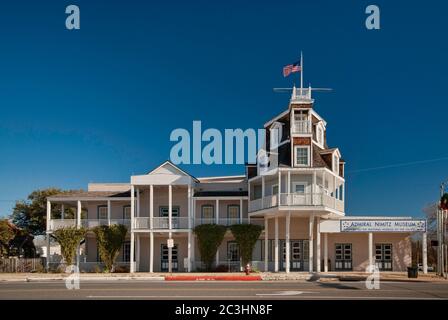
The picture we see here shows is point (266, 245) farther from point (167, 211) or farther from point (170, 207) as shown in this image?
point (167, 211)

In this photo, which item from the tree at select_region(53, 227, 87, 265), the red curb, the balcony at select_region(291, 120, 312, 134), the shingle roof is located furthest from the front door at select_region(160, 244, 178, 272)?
the balcony at select_region(291, 120, 312, 134)

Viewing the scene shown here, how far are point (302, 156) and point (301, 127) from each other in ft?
7.03

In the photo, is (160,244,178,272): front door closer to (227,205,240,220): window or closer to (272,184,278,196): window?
(227,205,240,220): window

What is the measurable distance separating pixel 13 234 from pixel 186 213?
17.5 meters

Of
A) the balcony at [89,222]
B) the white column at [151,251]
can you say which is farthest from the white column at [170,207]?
the balcony at [89,222]

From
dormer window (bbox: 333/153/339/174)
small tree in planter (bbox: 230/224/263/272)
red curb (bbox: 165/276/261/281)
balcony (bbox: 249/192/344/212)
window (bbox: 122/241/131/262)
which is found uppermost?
dormer window (bbox: 333/153/339/174)

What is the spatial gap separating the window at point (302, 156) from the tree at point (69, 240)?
16857 millimetres

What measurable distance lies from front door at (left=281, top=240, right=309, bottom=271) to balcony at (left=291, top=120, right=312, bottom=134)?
877cm

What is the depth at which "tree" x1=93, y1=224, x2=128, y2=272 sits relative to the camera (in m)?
41.2

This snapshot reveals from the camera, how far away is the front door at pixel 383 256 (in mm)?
43000

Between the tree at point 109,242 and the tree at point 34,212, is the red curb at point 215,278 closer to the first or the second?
the tree at point 109,242

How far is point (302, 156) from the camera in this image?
39.5m
